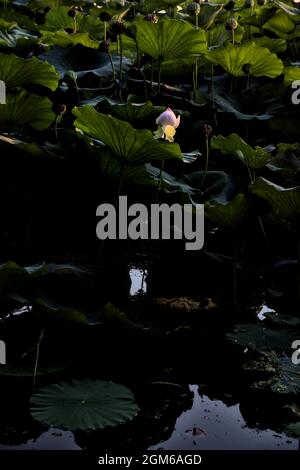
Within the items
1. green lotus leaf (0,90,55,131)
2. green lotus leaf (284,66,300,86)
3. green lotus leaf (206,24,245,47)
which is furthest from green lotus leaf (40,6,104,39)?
green lotus leaf (0,90,55,131)

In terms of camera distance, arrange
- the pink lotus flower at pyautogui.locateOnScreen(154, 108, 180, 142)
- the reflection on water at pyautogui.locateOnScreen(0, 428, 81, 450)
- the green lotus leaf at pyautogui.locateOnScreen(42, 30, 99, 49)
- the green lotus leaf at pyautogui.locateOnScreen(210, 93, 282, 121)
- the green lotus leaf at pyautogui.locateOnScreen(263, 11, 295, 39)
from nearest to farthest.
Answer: the reflection on water at pyautogui.locateOnScreen(0, 428, 81, 450) → the pink lotus flower at pyautogui.locateOnScreen(154, 108, 180, 142) → the green lotus leaf at pyautogui.locateOnScreen(210, 93, 282, 121) → the green lotus leaf at pyautogui.locateOnScreen(42, 30, 99, 49) → the green lotus leaf at pyautogui.locateOnScreen(263, 11, 295, 39)

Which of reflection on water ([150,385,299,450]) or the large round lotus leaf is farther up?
the large round lotus leaf

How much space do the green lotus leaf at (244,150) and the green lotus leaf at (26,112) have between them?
1.43 feet

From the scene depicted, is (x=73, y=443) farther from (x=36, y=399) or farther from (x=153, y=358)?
(x=153, y=358)

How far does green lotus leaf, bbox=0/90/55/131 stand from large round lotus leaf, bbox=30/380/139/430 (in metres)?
0.82

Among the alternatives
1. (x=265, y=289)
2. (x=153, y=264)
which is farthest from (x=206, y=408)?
(x=153, y=264)

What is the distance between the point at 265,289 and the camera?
61.5 inches

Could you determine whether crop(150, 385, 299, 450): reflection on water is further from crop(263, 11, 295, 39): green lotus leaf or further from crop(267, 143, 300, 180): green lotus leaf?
crop(263, 11, 295, 39): green lotus leaf

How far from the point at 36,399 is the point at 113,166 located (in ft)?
2.30

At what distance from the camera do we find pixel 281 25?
2723mm

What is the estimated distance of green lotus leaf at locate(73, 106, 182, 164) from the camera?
1411 mm

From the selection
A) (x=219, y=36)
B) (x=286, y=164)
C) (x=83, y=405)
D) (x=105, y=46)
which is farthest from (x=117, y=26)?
(x=83, y=405)

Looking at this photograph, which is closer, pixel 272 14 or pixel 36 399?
pixel 36 399
